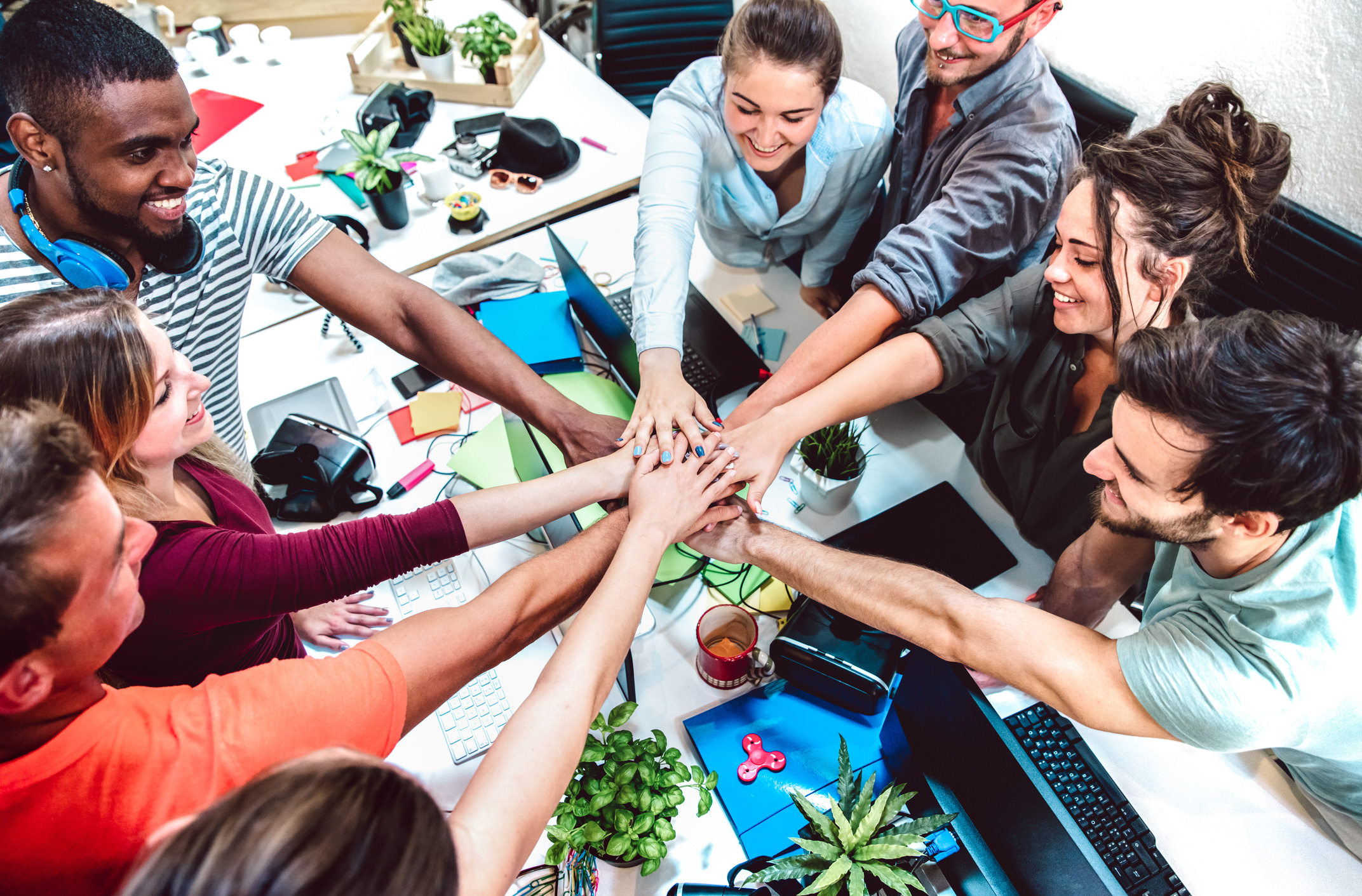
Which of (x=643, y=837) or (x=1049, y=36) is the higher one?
(x=1049, y=36)

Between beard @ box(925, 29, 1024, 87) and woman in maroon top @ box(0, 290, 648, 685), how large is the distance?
136cm

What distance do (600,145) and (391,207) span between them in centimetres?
76

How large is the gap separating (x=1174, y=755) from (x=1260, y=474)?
1.90 feet

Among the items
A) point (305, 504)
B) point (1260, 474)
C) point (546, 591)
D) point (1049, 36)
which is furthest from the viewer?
point (1049, 36)

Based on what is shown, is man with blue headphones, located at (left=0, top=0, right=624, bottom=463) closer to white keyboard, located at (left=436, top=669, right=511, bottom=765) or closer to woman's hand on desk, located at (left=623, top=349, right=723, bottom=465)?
woman's hand on desk, located at (left=623, top=349, right=723, bottom=465)

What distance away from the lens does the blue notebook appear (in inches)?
72.3

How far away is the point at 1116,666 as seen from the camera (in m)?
1.07

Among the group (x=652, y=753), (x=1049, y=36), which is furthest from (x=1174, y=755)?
(x=1049, y=36)

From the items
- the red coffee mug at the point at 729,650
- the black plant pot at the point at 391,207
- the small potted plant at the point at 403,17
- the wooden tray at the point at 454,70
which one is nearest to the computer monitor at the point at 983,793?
the red coffee mug at the point at 729,650

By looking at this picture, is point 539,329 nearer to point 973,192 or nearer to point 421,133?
point 973,192

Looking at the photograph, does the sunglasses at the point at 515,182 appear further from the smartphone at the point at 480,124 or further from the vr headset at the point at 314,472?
the vr headset at the point at 314,472

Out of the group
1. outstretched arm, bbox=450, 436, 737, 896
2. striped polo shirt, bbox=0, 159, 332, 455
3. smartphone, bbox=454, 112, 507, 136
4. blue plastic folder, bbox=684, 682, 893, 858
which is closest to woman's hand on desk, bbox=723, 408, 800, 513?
outstretched arm, bbox=450, 436, 737, 896

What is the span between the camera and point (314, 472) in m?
1.61

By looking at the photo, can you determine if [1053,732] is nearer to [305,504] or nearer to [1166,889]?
[1166,889]
